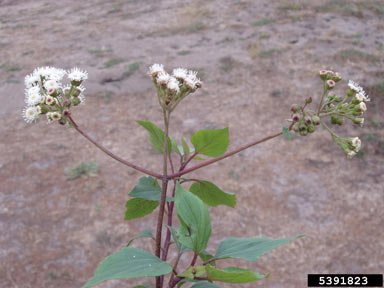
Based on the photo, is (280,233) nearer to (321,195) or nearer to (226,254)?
(321,195)

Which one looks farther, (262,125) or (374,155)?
(262,125)

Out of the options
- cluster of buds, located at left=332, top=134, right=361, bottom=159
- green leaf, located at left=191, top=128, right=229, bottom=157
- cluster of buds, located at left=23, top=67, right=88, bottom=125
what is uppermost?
cluster of buds, located at left=23, top=67, right=88, bottom=125

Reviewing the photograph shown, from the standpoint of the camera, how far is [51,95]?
957 mm

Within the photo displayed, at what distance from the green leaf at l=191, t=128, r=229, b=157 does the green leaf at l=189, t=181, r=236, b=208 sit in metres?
0.10

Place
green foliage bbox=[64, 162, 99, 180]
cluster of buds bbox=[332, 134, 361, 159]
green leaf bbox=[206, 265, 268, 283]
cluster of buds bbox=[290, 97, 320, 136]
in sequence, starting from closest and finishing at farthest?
green leaf bbox=[206, 265, 268, 283] < cluster of buds bbox=[290, 97, 320, 136] < cluster of buds bbox=[332, 134, 361, 159] < green foliage bbox=[64, 162, 99, 180]

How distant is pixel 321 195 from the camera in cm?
438

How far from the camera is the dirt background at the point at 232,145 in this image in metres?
3.72

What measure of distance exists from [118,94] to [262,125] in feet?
9.58

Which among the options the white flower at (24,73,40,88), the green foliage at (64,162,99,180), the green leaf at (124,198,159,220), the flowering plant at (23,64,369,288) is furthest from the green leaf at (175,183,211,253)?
the green foliage at (64,162,99,180)

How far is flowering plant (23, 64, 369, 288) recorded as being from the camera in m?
0.72

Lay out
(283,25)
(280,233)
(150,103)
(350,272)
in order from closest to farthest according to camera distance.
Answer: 1. (350,272)
2. (280,233)
3. (150,103)
4. (283,25)

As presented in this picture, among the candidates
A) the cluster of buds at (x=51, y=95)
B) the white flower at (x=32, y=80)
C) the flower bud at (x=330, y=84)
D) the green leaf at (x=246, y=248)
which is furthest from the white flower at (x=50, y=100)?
the flower bud at (x=330, y=84)

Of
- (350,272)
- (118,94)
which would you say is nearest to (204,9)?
(118,94)

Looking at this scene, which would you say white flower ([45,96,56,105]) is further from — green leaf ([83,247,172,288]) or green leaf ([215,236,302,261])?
green leaf ([215,236,302,261])
